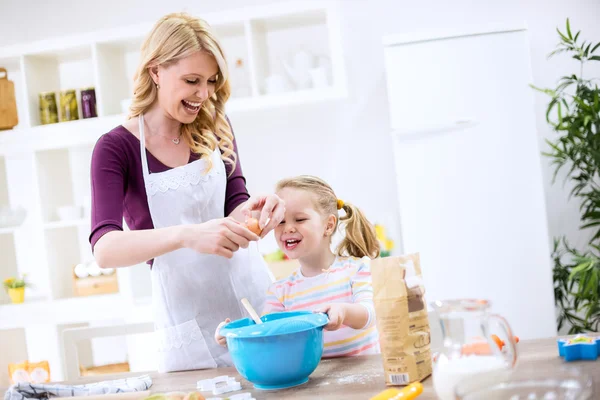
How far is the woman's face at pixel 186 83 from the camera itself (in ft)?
5.23

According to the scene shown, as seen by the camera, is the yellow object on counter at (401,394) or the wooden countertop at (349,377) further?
the wooden countertop at (349,377)

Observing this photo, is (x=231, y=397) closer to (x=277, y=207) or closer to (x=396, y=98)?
(x=277, y=207)

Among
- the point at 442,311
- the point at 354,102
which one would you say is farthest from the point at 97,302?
the point at 442,311

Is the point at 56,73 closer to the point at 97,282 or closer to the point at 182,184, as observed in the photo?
the point at 97,282

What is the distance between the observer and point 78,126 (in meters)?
3.62

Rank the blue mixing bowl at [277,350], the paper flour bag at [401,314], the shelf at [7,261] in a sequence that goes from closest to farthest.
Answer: the paper flour bag at [401,314]
the blue mixing bowl at [277,350]
the shelf at [7,261]

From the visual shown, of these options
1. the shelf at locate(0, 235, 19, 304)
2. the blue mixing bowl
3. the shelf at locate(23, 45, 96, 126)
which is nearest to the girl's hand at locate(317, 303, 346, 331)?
the blue mixing bowl

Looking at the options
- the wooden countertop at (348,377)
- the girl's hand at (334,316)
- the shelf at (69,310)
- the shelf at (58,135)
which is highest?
the shelf at (58,135)

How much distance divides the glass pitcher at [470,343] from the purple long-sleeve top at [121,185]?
0.86 m

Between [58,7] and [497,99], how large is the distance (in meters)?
2.88

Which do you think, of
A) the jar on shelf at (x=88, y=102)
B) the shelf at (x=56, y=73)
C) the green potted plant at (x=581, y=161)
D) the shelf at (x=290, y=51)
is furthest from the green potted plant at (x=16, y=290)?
the green potted plant at (x=581, y=161)

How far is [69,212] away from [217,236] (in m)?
2.66

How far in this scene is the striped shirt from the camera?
153 cm

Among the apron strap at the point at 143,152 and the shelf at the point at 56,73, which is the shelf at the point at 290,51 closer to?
the shelf at the point at 56,73
